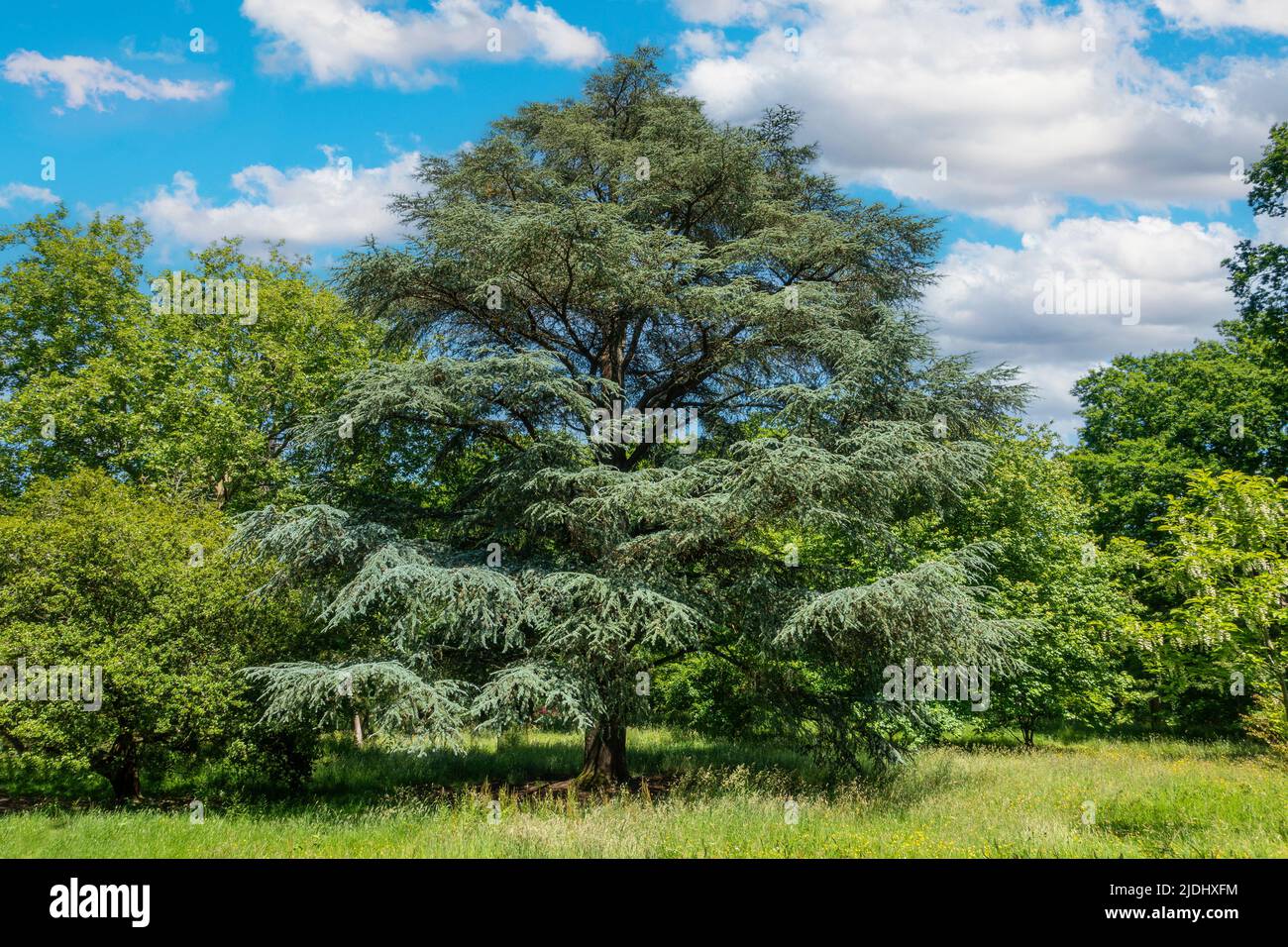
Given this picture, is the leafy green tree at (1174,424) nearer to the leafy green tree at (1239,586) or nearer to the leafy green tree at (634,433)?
the leafy green tree at (1239,586)

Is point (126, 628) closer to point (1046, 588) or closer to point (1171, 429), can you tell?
point (1046, 588)

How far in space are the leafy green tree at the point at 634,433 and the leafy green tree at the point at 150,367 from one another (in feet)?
25.4

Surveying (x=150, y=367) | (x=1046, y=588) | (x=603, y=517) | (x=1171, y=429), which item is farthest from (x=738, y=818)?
(x=1171, y=429)

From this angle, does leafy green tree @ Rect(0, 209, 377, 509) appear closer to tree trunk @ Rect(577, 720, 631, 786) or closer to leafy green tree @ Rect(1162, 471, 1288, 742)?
tree trunk @ Rect(577, 720, 631, 786)

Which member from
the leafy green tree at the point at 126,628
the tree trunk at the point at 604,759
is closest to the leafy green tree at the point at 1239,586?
the tree trunk at the point at 604,759

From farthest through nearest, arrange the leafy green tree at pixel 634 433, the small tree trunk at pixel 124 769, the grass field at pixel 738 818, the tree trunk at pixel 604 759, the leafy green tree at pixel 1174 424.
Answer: the leafy green tree at pixel 1174 424, the tree trunk at pixel 604 759, the small tree trunk at pixel 124 769, the leafy green tree at pixel 634 433, the grass field at pixel 738 818

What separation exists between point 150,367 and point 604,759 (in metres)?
16.8

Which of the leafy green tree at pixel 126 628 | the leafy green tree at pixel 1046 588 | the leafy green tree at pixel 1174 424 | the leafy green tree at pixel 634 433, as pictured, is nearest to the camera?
the leafy green tree at pixel 634 433

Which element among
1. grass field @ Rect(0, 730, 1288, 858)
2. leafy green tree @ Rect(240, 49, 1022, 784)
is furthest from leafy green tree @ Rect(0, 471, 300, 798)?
leafy green tree @ Rect(240, 49, 1022, 784)

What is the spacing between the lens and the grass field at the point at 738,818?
9.06 metres
